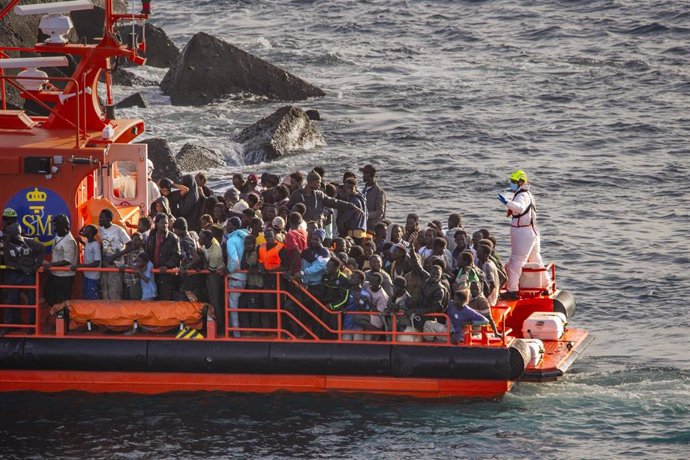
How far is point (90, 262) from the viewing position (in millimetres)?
16516

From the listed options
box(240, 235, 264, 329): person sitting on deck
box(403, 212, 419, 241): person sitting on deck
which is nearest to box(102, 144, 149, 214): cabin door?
box(240, 235, 264, 329): person sitting on deck

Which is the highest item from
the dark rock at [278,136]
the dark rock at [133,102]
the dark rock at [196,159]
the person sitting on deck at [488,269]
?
the dark rock at [133,102]

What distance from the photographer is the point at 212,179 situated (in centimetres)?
2942

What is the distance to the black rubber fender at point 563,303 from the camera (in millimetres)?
18672

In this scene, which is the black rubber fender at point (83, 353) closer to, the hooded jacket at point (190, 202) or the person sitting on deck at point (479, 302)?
the hooded jacket at point (190, 202)

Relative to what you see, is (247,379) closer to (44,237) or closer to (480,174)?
(44,237)

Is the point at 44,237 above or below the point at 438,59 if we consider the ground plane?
below

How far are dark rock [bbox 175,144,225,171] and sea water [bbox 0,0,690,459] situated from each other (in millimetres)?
611

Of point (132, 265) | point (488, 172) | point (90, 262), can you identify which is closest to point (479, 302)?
point (132, 265)

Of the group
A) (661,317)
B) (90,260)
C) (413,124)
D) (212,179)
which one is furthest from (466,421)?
(413,124)

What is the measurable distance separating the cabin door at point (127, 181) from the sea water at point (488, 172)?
131 inches

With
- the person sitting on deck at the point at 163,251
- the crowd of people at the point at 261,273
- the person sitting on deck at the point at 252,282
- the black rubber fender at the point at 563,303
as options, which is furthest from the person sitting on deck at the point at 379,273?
the black rubber fender at the point at 563,303

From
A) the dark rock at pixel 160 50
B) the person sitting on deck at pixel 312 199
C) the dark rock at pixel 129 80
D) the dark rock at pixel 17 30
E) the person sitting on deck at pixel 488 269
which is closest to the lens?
the person sitting on deck at pixel 488 269

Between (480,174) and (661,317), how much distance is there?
31.7 ft
